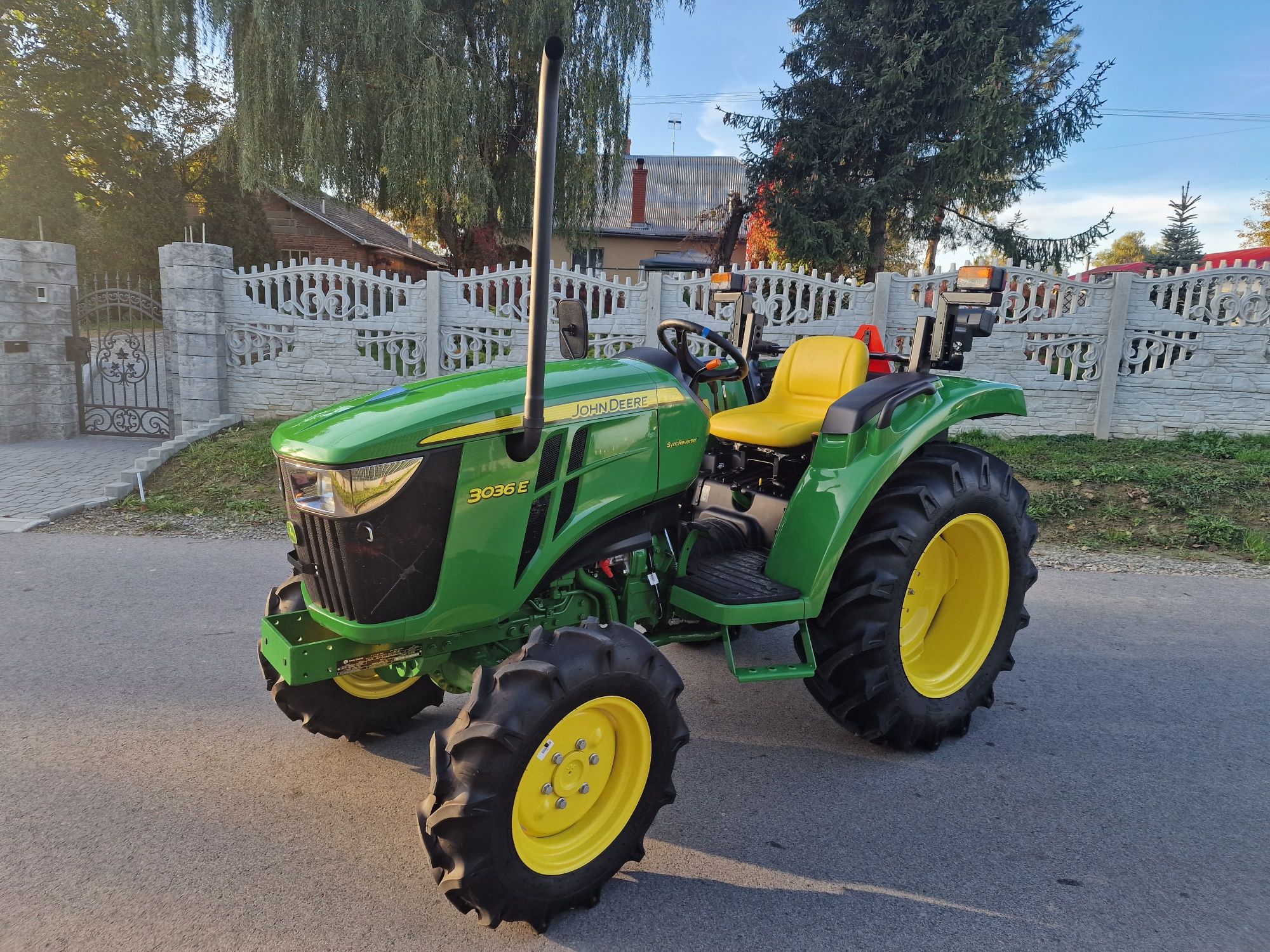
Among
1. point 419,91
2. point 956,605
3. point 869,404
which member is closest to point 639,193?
point 419,91

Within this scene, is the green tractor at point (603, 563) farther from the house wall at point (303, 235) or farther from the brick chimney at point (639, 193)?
the house wall at point (303, 235)

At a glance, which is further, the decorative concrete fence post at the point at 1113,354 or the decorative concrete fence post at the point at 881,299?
the decorative concrete fence post at the point at 881,299

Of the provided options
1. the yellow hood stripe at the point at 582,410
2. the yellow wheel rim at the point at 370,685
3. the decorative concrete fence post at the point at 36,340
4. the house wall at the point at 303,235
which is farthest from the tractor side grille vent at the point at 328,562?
the house wall at the point at 303,235

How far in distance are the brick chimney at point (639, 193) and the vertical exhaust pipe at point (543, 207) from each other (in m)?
25.4

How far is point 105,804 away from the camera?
261cm

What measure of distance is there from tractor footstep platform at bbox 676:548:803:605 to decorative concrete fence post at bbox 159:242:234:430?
7.75 metres

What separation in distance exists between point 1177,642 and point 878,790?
2297 millimetres

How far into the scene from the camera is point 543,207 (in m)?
1.86

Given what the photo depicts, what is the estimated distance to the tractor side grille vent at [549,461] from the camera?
2340mm

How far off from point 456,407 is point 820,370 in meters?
1.74

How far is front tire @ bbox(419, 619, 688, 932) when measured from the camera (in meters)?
1.97

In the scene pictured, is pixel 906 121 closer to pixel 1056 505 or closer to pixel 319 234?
pixel 1056 505

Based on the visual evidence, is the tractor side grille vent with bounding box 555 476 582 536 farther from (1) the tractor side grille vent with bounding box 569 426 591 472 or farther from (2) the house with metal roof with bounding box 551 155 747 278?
(2) the house with metal roof with bounding box 551 155 747 278

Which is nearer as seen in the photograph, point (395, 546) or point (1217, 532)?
point (395, 546)
